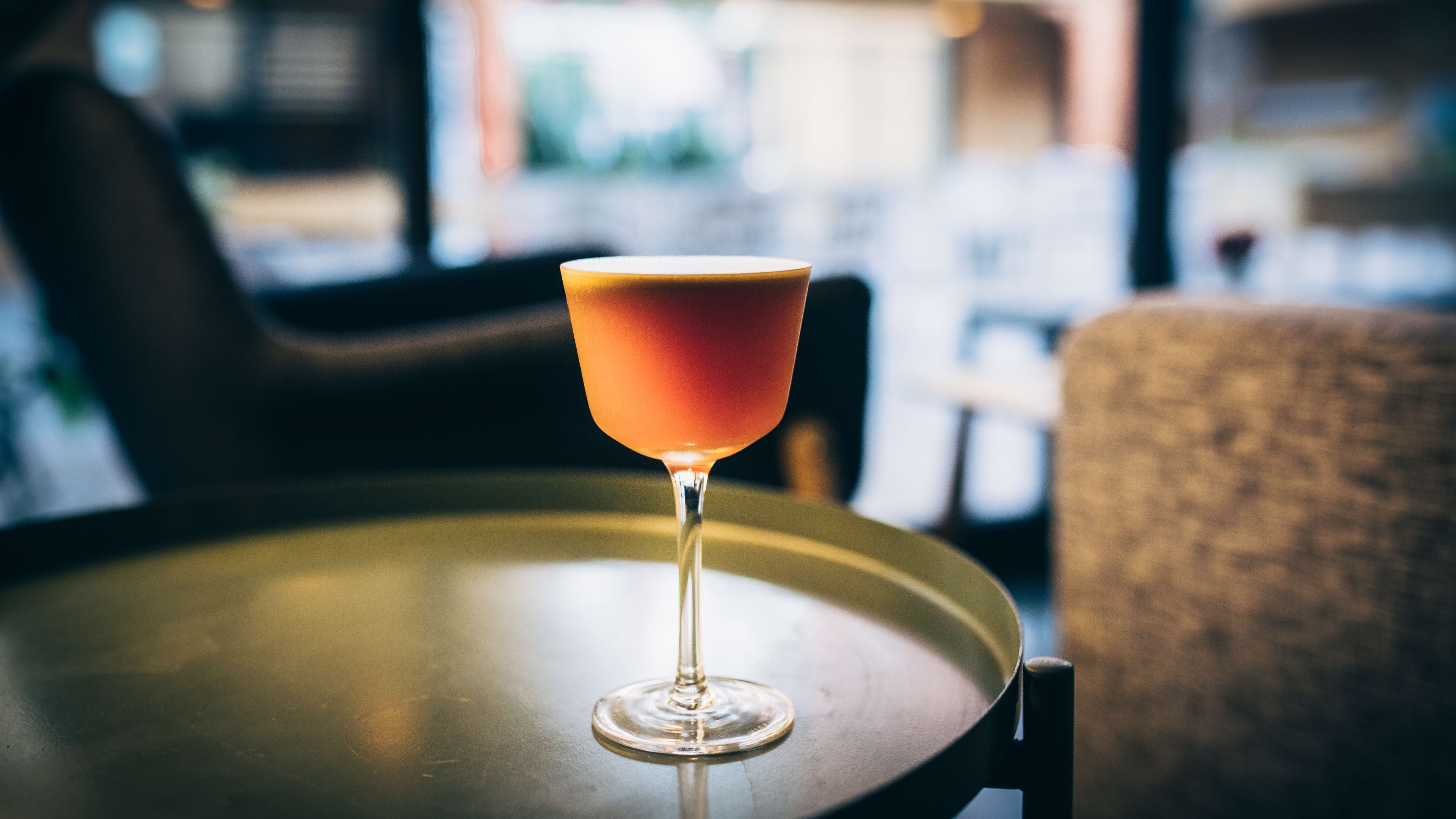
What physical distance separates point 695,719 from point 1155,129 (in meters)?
3.05

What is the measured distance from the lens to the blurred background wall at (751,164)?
2457 millimetres

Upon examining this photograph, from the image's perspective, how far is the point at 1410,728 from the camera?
3.18 ft

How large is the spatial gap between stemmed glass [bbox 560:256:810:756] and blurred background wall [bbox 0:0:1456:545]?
4.94ft

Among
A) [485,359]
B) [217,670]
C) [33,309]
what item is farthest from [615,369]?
[33,309]

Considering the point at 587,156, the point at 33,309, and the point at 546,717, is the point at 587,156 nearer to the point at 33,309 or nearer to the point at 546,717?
the point at 33,309

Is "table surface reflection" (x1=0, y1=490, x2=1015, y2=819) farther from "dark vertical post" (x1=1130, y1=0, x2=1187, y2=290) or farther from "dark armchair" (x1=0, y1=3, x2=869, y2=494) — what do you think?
"dark vertical post" (x1=1130, y1=0, x2=1187, y2=290)

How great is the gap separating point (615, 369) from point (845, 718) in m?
0.22

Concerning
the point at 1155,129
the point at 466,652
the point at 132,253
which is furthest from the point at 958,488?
the point at 466,652

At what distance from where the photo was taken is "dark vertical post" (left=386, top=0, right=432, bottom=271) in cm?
246

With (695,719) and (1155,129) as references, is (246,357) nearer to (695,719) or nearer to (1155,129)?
(695,719)

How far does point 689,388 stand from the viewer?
543 millimetres

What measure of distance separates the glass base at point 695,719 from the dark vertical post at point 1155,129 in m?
2.96

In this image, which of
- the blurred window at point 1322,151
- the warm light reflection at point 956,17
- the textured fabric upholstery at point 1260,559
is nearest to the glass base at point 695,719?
the textured fabric upholstery at point 1260,559

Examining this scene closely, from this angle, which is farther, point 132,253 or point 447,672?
point 132,253
